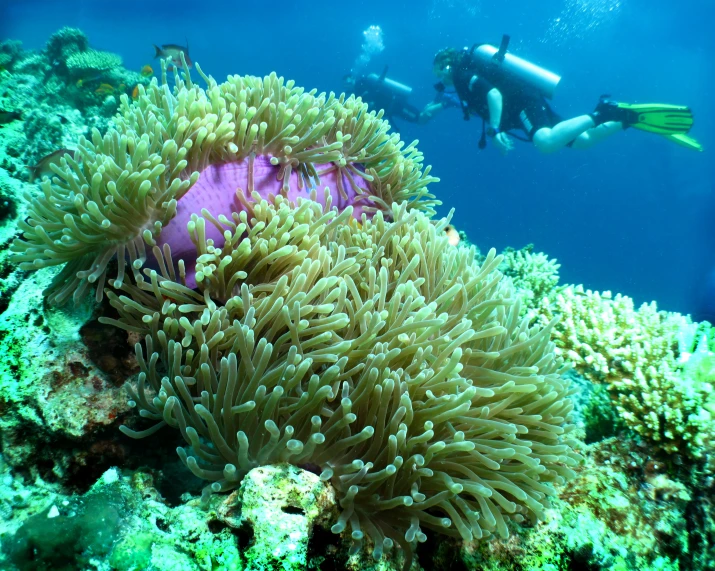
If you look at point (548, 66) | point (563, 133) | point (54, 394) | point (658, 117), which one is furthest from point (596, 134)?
point (548, 66)

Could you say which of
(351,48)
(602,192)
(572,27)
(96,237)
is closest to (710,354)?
(96,237)

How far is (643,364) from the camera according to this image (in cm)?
260

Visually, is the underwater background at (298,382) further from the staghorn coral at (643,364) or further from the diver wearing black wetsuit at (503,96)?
the diver wearing black wetsuit at (503,96)

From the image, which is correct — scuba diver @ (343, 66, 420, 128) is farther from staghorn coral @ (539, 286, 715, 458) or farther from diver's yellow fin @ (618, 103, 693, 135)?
staghorn coral @ (539, 286, 715, 458)

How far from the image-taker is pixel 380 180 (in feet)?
9.42

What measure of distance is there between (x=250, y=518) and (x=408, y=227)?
59.9 inches

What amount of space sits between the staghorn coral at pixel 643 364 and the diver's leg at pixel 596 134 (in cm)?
832

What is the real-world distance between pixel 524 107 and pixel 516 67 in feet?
3.18

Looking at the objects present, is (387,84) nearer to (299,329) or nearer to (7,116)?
(7,116)

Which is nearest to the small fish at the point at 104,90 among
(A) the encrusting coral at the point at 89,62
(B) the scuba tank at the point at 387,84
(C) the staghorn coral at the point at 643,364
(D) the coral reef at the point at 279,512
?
(A) the encrusting coral at the point at 89,62

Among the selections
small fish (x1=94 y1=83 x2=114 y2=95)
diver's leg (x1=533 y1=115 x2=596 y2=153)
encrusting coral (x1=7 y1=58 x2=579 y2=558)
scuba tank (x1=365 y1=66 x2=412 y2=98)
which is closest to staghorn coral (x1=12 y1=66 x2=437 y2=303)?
encrusting coral (x1=7 y1=58 x2=579 y2=558)

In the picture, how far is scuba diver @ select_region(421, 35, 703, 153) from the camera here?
1001 cm

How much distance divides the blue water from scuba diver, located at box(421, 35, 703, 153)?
33952 millimetres

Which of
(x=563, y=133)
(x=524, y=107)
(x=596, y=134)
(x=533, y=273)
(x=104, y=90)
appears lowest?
(x=533, y=273)
